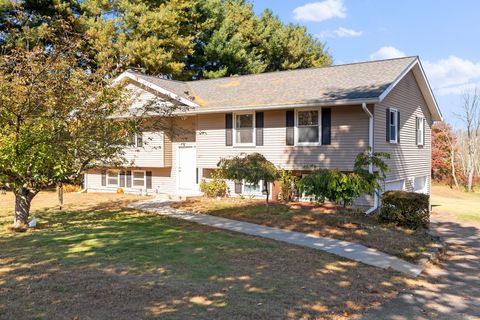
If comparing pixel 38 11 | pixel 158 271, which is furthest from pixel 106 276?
pixel 38 11

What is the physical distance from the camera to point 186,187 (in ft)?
66.9

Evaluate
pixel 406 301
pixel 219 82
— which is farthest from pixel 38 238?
pixel 219 82

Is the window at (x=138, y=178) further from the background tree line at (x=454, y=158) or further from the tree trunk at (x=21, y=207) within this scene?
the background tree line at (x=454, y=158)

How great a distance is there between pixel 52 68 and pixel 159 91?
31.4 ft

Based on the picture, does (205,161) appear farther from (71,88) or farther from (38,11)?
(38,11)

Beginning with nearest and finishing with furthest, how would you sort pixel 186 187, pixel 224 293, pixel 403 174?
1. pixel 224 293
2. pixel 403 174
3. pixel 186 187

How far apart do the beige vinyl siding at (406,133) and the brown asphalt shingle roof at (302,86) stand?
35.7 inches

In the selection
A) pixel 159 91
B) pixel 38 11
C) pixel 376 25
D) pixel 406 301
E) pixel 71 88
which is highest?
pixel 38 11

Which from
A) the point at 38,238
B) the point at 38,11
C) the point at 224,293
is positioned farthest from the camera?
the point at 38,11

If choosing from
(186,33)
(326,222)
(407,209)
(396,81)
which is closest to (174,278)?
(326,222)

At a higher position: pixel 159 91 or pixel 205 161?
pixel 159 91

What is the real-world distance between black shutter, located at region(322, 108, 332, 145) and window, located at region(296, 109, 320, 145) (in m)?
0.25

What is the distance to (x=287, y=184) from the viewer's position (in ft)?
55.4

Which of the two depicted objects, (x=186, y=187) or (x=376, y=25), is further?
(x=186, y=187)
